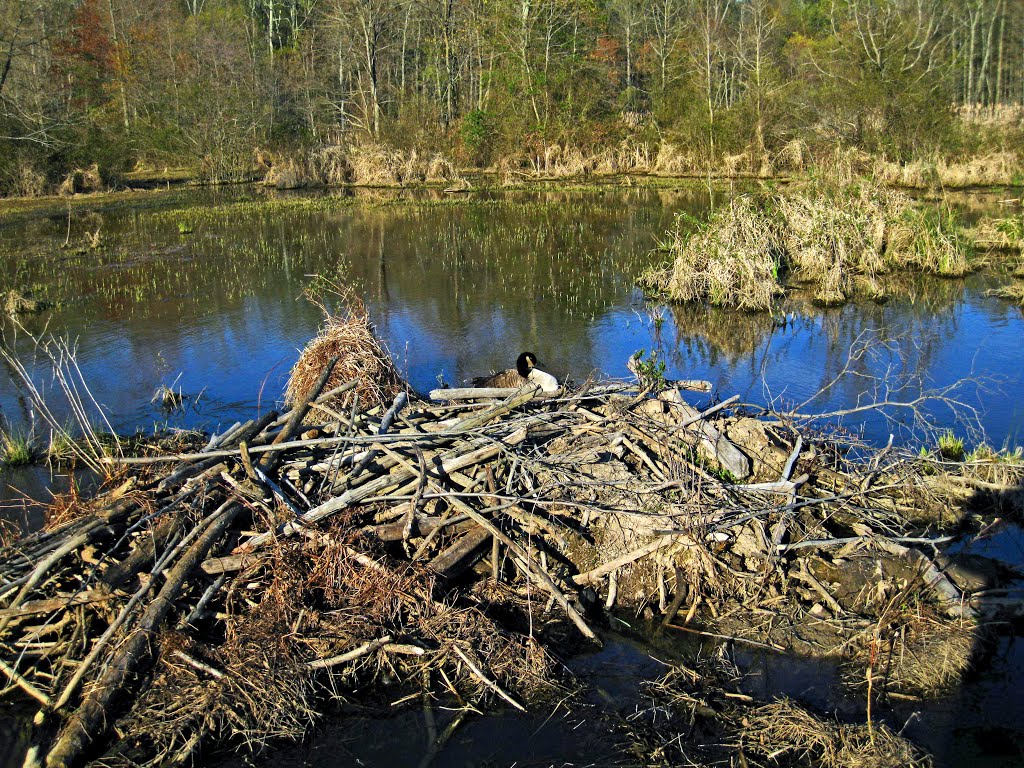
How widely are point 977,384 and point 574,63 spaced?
3034cm

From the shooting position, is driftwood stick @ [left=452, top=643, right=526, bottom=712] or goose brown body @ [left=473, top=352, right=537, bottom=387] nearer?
driftwood stick @ [left=452, top=643, right=526, bottom=712]

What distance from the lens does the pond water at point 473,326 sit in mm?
8633

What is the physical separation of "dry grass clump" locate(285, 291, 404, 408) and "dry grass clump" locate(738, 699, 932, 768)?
408 cm

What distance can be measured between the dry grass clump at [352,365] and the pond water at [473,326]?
66 centimetres

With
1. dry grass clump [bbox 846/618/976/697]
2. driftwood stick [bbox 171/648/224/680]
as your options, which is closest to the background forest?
dry grass clump [bbox 846/618/976/697]

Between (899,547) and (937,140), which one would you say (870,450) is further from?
(937,140)

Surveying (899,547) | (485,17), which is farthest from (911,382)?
(485,17)

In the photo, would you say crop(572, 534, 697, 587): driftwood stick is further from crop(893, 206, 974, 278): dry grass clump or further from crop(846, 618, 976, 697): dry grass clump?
crop(893, 206, 974, 278): dry grass clump

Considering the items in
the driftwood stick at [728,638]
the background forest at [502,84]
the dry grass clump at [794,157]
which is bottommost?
the driftwood stick at [728,638]

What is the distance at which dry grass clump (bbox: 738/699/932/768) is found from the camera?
4.03 m

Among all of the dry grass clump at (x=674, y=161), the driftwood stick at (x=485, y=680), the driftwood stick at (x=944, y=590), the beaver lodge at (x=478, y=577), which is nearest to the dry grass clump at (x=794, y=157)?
the dry grass clump at (x=674, y=161)

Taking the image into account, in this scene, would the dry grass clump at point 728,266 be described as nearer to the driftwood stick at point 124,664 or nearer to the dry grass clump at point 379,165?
the driftwood stick at point 124,664

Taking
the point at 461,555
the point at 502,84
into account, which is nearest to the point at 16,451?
the point at 461,555

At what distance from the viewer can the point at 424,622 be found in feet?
16.2
